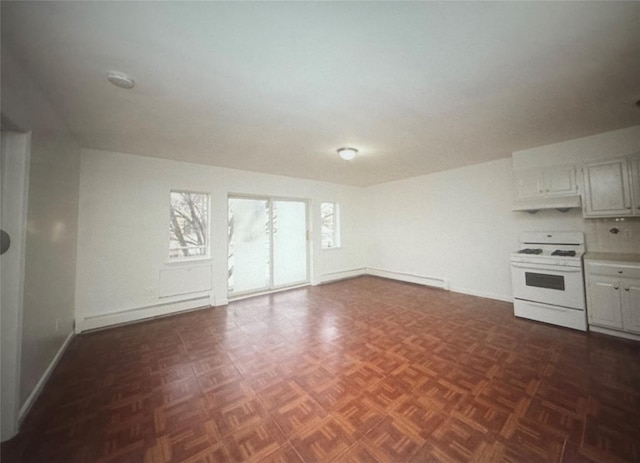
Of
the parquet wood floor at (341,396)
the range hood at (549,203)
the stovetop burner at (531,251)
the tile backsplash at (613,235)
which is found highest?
the range hood at (549,203)

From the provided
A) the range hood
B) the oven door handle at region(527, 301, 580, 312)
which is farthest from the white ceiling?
the oven door handle at region(527, 301, 580, 312)

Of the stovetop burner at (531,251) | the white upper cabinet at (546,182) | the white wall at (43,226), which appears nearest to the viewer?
the white wall at (43,226)

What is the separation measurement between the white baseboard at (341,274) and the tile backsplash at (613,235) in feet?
14.2

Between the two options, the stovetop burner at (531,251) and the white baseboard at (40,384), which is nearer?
the white baseboard at (40,384)

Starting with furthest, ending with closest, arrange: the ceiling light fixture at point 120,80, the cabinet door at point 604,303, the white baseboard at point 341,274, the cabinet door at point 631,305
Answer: the white baseboard at point 341,274
the cabinet door at point 604,303
the cabinet door at point 631,305
the ceiling light fixture at point 120,80

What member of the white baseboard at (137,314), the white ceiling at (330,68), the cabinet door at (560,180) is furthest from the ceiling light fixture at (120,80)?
the cabinet door at (560,180)

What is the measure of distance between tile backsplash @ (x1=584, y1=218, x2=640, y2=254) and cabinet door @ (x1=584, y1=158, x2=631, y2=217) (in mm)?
338

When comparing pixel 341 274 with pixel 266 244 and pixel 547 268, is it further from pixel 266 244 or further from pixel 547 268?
pixel 547 268

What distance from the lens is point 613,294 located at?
275 centimetres

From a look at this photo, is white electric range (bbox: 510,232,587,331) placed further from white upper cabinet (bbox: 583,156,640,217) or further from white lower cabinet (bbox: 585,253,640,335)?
white upper cabinet (bbox: 583,156,640,217)

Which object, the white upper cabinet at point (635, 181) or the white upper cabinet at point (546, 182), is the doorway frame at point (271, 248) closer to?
the white upper cabinet at point (546, 182)

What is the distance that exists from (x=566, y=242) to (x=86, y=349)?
6.68 m

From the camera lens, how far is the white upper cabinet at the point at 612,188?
9.39 feet

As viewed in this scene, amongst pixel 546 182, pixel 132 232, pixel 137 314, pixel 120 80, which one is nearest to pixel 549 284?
pixel 546 182
